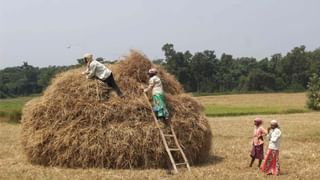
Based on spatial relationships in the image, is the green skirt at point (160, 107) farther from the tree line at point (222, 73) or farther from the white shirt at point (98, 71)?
the tree line at point (222, 73)

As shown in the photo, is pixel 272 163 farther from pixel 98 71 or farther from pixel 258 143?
pixel 98 71

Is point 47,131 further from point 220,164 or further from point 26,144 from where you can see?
point 220,164

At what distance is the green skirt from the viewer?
13664 millimetres

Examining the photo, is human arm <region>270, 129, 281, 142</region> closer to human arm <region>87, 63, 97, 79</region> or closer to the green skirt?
the green skirt

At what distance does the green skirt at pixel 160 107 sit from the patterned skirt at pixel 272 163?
2.70 metres

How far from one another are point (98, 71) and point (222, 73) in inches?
4158

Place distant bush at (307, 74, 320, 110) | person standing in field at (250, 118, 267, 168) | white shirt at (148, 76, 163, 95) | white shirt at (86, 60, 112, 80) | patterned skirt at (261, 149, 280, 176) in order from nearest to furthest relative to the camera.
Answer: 1. patterned skirt at (261, 149, 280, 176)
2. person standing in field at (250, 118, 267, 168)
3. white shirt at (148, 76, 163, 95)
4. white shirt at (86, 60, 112, 80)
5. distant bush at (307, 74, 320, 110)

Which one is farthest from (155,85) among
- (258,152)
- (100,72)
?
(258,152)

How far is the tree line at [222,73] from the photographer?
105062 mm

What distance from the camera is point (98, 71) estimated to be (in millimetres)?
14312

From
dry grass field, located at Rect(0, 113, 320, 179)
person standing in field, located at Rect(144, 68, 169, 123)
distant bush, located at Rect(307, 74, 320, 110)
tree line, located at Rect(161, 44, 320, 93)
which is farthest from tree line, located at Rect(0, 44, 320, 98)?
person standing in field, located at Rect(144, 68, 169, 123)

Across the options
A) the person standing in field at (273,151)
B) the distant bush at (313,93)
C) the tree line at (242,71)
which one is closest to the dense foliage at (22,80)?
the tree line at (242,71)

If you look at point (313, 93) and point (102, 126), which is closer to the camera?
point (102, 126)

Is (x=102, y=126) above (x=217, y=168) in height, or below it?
above
